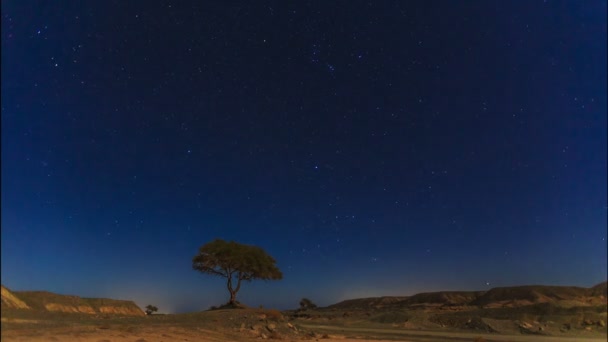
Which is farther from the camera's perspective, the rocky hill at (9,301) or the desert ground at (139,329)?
the desert ground at (139,329)

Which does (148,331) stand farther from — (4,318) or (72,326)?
(4,318)

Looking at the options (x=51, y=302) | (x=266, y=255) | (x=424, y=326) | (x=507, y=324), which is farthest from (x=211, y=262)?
(x=507, y=324)

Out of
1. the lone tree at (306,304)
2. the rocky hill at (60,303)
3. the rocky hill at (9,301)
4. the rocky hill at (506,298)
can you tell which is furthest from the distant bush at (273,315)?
the lone tree at (306,304)

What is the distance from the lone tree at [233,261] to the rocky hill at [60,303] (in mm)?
12388

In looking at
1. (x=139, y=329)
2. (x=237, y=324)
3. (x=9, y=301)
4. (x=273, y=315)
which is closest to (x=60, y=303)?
(x=139, y=329)

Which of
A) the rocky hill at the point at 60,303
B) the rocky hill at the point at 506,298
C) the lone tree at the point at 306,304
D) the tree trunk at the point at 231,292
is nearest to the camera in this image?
the rocky hill at the point at 60,303

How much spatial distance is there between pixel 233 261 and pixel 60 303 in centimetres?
2478

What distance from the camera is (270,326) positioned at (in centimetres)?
1833

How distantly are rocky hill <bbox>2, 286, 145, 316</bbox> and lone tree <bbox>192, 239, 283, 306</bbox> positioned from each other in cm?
1239

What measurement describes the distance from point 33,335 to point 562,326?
3389cm

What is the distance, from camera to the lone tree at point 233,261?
36656 mm

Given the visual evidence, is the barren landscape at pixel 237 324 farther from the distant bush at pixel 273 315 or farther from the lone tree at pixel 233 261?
the lone tree at pixel 233 261

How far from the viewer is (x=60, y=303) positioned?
42.4 ft

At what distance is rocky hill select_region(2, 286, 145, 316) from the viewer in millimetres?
7066
